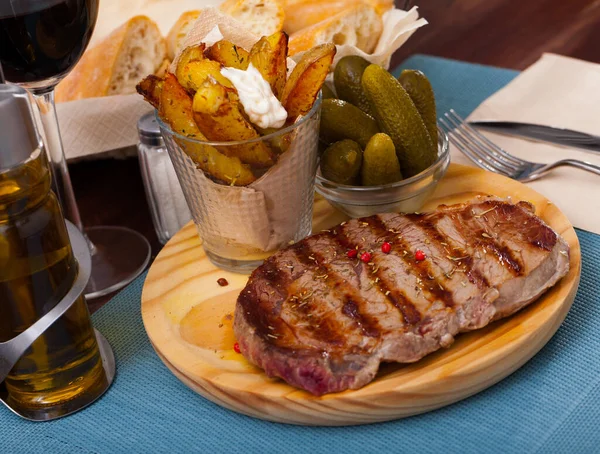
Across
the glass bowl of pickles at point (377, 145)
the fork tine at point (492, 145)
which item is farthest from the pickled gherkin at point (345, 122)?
the fork tine at point (492, 145)

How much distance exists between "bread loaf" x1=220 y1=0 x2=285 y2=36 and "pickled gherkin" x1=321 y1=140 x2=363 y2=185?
0.54m

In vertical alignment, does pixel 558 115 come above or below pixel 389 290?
below

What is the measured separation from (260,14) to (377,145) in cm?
70

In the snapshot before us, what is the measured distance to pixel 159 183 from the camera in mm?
1917

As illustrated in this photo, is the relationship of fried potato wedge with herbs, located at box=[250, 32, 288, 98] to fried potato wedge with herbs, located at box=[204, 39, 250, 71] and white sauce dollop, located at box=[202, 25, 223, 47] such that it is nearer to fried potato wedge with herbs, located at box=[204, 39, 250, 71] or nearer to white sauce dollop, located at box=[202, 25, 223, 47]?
fried potato wedge with herbs, located at box=[204, 39, 250, 71]

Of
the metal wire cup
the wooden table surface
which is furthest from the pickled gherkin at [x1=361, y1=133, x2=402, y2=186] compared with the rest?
the wooden table surface

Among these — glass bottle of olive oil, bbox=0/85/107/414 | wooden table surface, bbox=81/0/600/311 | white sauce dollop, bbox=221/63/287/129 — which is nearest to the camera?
glass bottle of olive oil, bbox=0/85/107/414

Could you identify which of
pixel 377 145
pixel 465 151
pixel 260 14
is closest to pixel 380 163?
pixel 377 145

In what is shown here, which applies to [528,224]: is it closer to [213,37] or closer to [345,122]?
[345,122]

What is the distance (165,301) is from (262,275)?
26cm

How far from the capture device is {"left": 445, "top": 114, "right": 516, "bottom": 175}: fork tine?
78.4 inches

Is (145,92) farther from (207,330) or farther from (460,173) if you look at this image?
(460,173)

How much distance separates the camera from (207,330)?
1.52 meters

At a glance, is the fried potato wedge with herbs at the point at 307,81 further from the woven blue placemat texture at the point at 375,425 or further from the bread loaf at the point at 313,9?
the bread loaf at the point at 313,9
